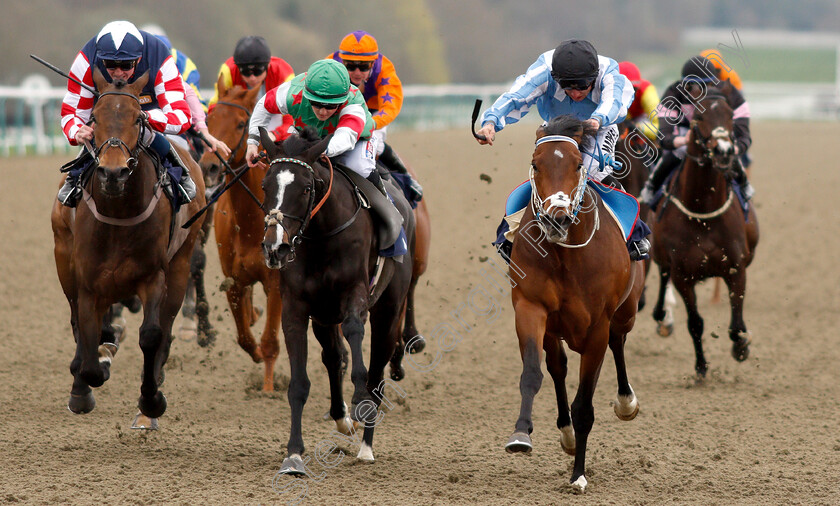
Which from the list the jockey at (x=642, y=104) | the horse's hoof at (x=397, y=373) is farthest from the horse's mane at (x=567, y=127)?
the jockey at (x=642, y=104)

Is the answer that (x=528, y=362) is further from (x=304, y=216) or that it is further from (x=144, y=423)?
(x=144, y=423)

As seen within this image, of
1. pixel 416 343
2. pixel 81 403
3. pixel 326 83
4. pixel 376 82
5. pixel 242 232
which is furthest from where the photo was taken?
pixel 416 343

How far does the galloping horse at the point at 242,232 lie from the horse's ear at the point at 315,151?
1660 mm

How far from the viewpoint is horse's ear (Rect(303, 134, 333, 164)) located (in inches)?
191

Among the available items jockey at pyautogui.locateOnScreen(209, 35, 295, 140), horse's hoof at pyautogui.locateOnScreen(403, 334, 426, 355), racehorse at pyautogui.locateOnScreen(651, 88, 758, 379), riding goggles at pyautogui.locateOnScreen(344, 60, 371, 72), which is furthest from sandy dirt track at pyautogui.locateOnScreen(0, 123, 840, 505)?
jockey at pyautogui.locateOnScreen(209, 35, 295, 140)

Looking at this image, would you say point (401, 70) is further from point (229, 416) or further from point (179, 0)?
point (229, 416)

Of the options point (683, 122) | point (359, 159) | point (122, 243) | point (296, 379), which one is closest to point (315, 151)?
point (359, 159)

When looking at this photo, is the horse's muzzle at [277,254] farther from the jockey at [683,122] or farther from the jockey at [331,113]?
the jockey at [683,122]

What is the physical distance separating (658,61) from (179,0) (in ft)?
101

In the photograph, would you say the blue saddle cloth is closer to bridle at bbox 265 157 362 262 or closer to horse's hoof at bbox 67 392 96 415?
bridle at bbox 265 157 362 262

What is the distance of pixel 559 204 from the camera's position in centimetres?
453

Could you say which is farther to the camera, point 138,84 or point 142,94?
point 142,94

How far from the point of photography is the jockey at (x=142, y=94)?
5527mm

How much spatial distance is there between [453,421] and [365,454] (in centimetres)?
111
